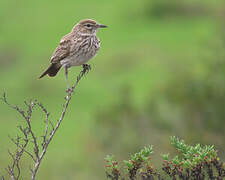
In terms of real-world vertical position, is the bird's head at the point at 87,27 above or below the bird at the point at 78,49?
above

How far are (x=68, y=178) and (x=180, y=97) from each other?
135 inches

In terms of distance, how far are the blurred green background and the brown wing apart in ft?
19.7

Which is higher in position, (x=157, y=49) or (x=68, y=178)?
(x=157, y=49)

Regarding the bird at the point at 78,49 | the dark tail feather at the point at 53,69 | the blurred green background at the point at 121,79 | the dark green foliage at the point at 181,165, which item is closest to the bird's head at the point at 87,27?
the bird at the point at 78,49

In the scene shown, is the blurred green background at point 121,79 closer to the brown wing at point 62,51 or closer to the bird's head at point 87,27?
the bird's head at point 87,27

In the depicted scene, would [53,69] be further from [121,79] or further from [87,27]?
[121,79]

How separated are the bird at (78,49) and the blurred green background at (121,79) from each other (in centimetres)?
587

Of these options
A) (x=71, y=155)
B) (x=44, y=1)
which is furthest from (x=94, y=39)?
(x=44, y=1)

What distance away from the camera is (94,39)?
8.72m

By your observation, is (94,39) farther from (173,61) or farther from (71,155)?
(173,61)

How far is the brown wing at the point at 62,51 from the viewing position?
8.70m

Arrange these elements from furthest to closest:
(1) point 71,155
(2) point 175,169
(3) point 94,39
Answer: (1) point 71,155
(3) point 94,39
(2) point 175,169

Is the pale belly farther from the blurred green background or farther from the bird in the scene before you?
the blurred green background

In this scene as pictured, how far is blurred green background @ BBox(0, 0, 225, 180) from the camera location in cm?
1686
